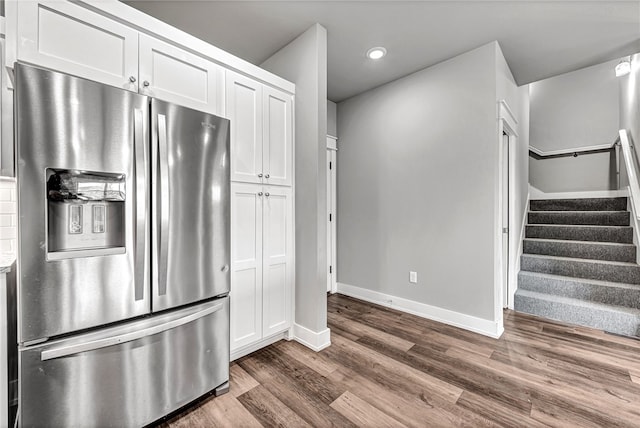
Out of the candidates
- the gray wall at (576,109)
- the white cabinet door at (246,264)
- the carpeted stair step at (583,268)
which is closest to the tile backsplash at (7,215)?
the white cabinet door at (246,264)

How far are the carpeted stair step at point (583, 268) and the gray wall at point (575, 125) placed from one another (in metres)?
2.11

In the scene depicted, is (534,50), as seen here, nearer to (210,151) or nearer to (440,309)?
(440,309)

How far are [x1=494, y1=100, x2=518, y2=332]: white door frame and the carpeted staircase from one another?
206 mm

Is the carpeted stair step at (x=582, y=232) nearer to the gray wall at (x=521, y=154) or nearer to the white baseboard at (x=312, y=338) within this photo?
the gray wall at (x=521, y=154)

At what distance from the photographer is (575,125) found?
4.65 metres

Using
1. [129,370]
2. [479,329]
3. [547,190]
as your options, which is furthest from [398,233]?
[547,190]

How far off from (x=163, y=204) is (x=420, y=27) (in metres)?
2.39

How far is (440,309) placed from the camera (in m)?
2.81

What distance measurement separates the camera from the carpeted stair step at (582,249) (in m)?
3.07

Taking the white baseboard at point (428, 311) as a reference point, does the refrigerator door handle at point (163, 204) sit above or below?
above

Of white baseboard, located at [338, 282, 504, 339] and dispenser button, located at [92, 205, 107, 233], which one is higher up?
dispenser button, located at [92, 205, 107, 233]

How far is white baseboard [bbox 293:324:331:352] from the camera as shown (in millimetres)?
2230

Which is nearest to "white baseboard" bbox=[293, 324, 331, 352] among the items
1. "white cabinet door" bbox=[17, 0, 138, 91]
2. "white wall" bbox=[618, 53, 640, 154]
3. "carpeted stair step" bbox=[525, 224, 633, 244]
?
"white cabinet door" bbox=[17, 0, 138, 91]

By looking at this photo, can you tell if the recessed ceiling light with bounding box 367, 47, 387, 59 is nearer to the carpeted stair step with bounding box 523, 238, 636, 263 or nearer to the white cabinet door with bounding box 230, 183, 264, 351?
the white cabinet door with bounding box 230, 183, 264, 351
